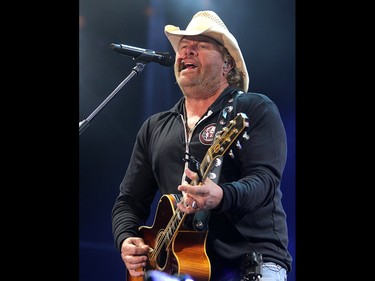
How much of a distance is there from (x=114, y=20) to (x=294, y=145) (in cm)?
112

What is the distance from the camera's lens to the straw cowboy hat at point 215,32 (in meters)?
2.56

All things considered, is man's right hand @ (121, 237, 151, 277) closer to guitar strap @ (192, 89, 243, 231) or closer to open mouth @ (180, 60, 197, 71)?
guitar strap @ (192, 89, 243, 231)

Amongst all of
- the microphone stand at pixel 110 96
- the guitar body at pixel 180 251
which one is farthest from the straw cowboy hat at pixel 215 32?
the guitar body at pixel 180 251

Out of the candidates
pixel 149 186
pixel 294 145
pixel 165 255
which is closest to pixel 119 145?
pixel 149 186

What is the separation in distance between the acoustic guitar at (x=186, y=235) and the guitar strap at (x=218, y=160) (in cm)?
2

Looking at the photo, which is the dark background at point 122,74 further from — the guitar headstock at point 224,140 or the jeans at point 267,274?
the jeans at point 267,274

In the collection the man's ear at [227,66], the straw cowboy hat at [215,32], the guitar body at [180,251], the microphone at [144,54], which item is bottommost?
the guitar body at [180,251]

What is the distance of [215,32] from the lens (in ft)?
8.38

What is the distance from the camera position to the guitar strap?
2219 millimetres

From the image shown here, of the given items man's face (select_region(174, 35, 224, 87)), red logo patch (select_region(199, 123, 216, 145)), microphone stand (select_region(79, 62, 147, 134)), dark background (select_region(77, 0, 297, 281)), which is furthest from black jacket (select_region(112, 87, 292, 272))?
microphone stand (select_region(79, 62, 147, 134))

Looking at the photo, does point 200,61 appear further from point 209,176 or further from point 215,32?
point 209,176

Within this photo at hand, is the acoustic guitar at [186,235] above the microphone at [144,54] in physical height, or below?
below
